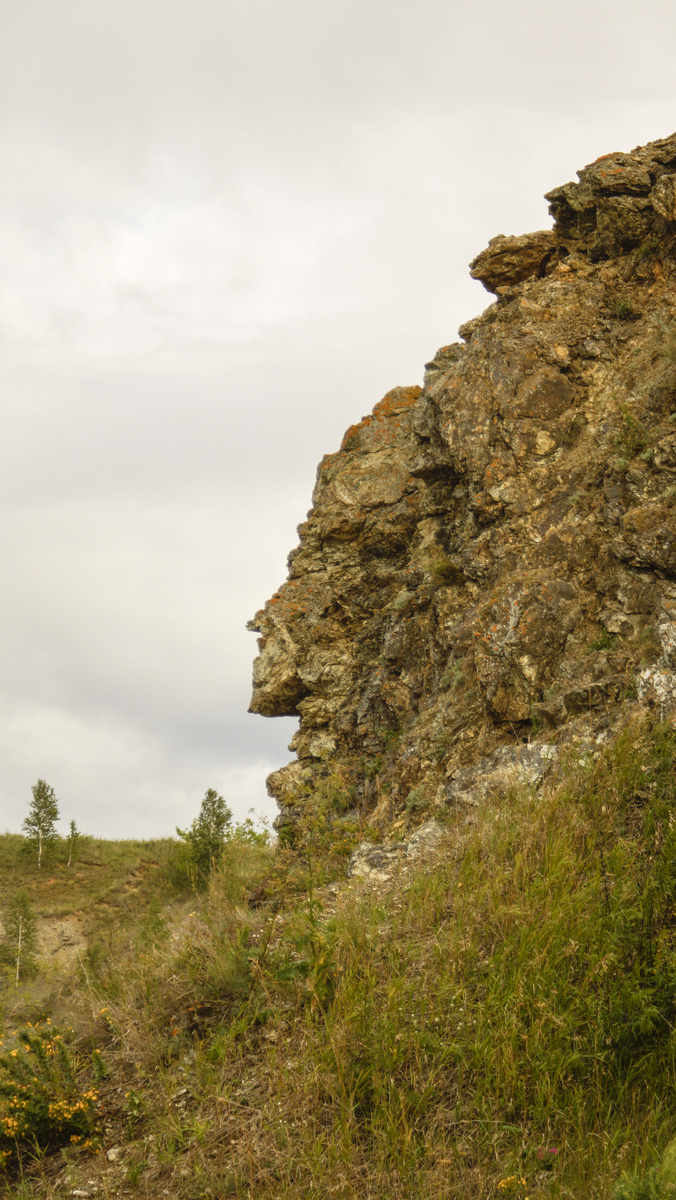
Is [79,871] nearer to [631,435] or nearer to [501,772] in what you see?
[501,772]

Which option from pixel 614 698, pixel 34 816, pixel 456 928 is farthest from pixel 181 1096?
pixel 34 816

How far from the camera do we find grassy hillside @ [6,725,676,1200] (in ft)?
10.0

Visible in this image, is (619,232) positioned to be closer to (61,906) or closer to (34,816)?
(61,906)

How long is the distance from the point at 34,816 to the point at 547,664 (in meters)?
28.3

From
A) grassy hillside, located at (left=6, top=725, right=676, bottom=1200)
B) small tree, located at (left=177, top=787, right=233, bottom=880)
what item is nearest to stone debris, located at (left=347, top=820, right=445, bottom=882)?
grassy hillside, located at (left=6, top=725, right=676, bottom=1200)

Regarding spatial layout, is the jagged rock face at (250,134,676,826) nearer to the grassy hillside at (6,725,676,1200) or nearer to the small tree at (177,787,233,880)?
the grassy hillside at (6,725,676,1200)

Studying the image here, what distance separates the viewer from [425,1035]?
3.41 m

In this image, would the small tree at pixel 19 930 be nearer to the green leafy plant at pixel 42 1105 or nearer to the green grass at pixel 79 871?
the green grass at pixel 79 871

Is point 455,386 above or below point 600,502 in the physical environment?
above

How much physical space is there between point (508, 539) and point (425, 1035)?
6178 mm

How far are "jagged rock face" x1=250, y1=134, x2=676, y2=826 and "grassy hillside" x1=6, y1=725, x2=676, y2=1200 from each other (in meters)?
2.09

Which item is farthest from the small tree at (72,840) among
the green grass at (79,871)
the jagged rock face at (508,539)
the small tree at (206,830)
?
the jagged rock face at (508,539)

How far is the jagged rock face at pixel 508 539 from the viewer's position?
736cm

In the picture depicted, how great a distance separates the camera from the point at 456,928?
3986 mm
